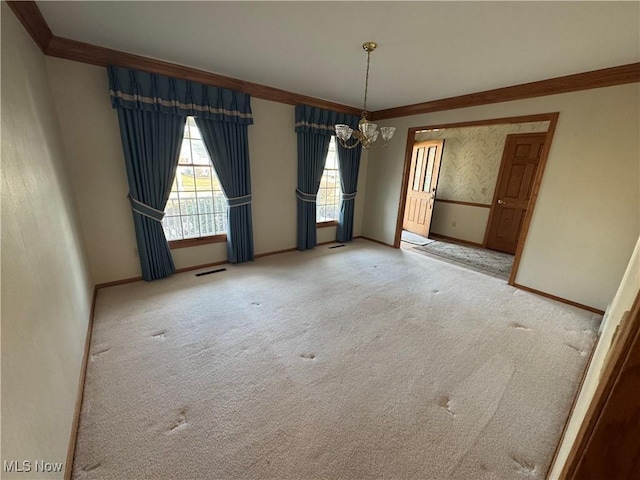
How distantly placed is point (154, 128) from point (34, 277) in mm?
2045

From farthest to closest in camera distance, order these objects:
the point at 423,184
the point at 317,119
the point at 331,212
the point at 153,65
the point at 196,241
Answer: the point at 423,184
the point at 331,212
the point at 317,119
the point at 196,241
the point at 153,65

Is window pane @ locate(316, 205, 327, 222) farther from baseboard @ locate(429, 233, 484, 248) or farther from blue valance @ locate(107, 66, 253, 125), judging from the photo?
baseboard @ locate(429, 233, 484, 248)

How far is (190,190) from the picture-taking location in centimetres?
327

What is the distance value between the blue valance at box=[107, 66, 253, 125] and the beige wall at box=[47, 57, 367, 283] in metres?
0.18

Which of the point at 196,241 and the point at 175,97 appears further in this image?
the point at 196,241

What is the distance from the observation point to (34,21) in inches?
71.7

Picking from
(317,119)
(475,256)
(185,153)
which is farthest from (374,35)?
(475,256)

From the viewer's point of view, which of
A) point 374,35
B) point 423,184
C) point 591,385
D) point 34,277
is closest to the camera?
point 591,385

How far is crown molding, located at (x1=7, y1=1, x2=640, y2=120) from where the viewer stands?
1.94 meters

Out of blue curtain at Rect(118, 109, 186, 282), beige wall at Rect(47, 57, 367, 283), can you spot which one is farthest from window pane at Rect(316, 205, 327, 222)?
blue curtain at Rect(118, 109, 186, 282)

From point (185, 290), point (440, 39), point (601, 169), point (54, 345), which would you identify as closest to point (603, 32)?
point (440, 39)

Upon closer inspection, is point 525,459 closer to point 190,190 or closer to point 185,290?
point 185,290

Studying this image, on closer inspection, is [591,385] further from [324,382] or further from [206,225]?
[206,225]

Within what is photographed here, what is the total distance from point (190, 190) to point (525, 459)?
12.3ft
